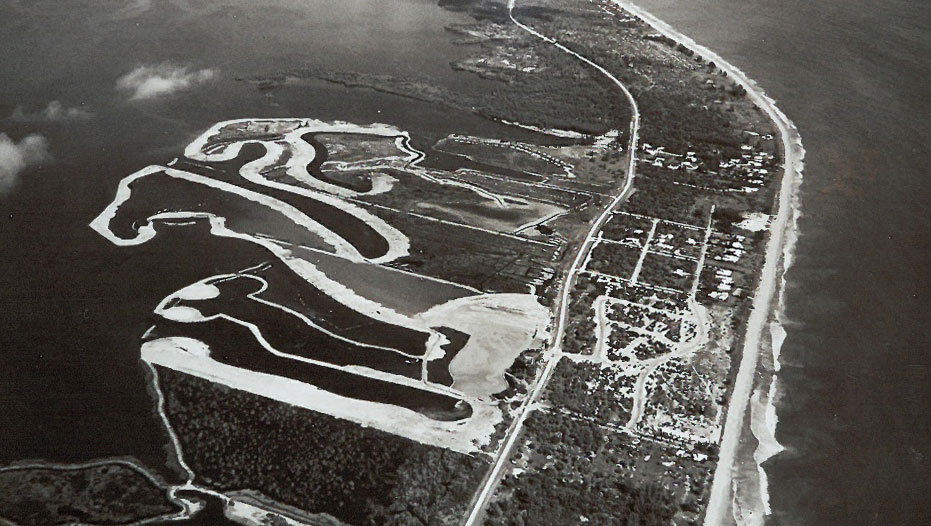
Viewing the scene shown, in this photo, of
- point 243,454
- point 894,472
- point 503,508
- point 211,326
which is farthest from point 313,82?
point 894,472

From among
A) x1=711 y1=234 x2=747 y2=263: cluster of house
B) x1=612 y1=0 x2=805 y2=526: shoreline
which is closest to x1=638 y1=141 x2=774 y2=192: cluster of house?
x1=612 y1=0 x2=805 y2=526: shoreline

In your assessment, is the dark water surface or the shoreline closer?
the shoreline

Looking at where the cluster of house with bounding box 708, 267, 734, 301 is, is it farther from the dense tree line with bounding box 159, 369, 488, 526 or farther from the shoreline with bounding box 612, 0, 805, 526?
the dense tree line with bounding box 159, 369, 488, 526

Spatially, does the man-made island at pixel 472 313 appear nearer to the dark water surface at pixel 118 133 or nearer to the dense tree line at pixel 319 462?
the dense tree line at pixel 319 462

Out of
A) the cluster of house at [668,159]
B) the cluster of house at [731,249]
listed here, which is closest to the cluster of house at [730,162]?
the cluster of house at [668,159]

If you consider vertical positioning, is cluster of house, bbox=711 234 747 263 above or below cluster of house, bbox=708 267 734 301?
above

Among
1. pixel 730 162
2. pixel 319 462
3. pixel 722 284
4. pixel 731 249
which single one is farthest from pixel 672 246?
pixel 319 462

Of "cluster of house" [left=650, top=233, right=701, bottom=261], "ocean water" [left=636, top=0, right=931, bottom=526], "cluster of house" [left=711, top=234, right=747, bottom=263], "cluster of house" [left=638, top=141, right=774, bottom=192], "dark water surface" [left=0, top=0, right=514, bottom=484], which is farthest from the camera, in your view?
"cluster of house" [left=638, top=141, right=774, bottom=192]

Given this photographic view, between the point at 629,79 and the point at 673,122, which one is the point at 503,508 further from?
the point at 629,79
